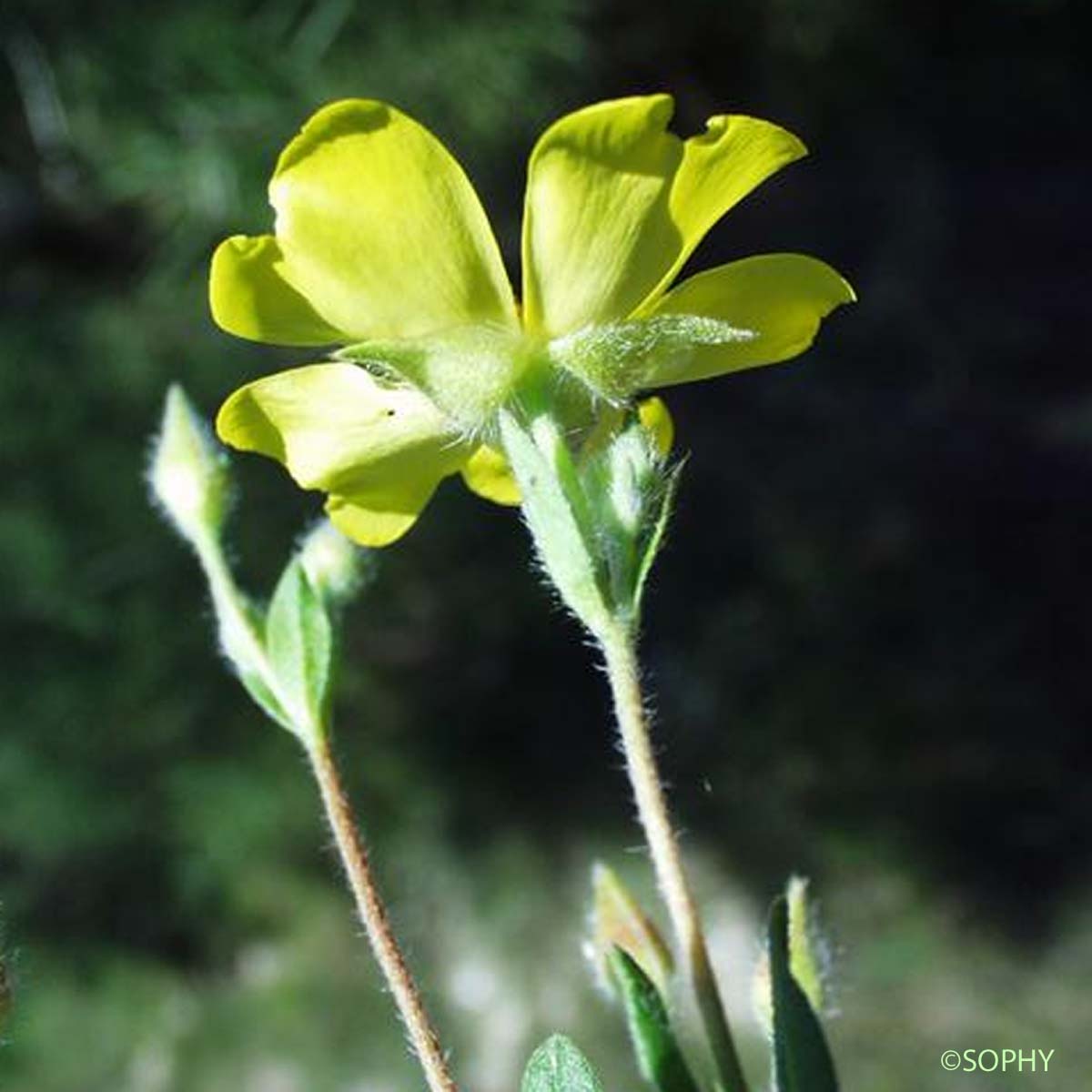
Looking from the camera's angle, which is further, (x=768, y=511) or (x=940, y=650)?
(x=768, y=511)

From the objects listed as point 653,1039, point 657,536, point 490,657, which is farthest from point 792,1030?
point 490,657

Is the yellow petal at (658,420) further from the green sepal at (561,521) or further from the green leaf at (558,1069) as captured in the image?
the green leaf at (558,1069)

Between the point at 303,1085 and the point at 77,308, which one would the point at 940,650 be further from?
the point at 77,308

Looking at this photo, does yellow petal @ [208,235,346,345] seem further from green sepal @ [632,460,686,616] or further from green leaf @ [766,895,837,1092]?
green leaf @ [766,895,837,1092]

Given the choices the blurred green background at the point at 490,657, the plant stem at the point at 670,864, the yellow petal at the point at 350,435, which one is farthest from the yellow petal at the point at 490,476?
the blurred green background at the point at 490,657

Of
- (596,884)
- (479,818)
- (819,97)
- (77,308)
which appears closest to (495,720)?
(479,818)

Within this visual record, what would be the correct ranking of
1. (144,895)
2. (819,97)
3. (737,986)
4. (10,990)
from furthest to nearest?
(819,97)
(144,895)
(737,986)
(10,990)

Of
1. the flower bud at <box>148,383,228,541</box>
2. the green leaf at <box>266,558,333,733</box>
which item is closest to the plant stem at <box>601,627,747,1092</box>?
the green leaf at <box>266,558,333,733</box>
